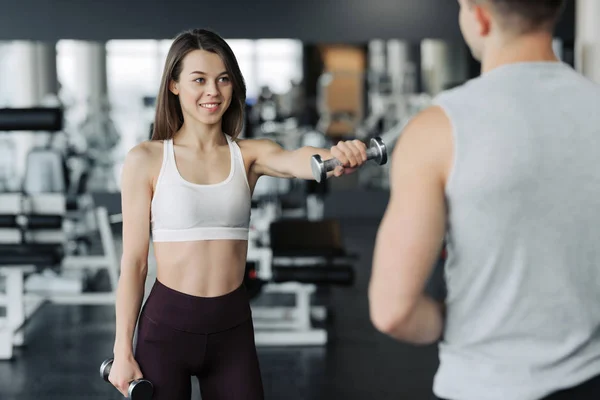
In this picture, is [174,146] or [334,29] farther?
[334,29]

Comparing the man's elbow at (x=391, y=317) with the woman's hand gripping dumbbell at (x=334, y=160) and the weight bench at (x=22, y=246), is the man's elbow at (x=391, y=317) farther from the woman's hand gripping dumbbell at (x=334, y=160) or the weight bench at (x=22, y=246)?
the weight bench at (x=22, y=246)

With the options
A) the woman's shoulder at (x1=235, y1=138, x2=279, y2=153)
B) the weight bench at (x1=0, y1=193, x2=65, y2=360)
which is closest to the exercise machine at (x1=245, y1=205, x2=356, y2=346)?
the weight bench at (x1=0, y1=193, x2=65, y2=360)

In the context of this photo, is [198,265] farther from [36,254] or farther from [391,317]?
[36,254]

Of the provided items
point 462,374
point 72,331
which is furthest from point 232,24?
point 462,374

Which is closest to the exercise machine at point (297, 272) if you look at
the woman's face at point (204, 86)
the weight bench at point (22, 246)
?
the weight bench at point (22, 246)

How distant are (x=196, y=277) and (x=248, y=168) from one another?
267mm

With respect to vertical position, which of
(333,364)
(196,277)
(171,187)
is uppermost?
(171,187)

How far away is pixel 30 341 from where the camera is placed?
4.49 m

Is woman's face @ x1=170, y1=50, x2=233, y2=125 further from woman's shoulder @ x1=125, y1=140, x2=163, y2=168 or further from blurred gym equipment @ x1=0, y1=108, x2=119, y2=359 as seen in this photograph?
blurred gym equipment @ x1=0, y1=108, x2=119, y2=359

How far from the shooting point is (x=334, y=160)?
1447 mm

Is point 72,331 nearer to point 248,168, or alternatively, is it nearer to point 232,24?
point 248,168

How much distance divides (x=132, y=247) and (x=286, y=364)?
2515 mm

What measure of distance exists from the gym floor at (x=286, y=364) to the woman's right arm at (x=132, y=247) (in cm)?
199

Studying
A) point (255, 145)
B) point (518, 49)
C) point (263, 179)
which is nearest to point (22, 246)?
point (263, 179)
